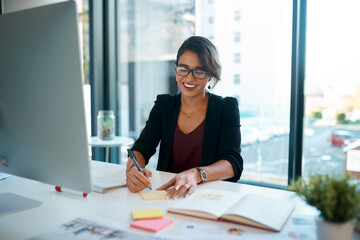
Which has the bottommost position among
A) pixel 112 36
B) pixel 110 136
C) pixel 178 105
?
pixel 110 136

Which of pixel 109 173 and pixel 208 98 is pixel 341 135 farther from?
pixel 109 173

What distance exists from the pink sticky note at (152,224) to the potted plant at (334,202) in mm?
367

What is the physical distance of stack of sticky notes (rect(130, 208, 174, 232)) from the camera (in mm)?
833

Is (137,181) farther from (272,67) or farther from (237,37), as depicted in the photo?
(237,37)

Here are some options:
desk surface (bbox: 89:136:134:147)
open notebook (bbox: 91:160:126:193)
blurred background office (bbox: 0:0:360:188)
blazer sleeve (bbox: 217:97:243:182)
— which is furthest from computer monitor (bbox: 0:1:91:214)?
blurred background office (bbox: 0:0:360:188)

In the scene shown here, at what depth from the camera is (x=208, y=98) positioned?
182 cm

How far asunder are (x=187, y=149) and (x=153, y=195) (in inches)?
26.0

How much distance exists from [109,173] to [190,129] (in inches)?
21.4

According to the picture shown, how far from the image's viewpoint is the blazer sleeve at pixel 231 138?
1526 mm

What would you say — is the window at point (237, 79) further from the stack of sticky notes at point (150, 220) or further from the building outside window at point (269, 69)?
the stack of sticky notes at point (150, 220)

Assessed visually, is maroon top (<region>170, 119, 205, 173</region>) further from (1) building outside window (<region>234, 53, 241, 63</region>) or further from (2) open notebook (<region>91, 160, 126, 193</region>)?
(1) building outside window (<region>234, 53, 241, 63</region>)

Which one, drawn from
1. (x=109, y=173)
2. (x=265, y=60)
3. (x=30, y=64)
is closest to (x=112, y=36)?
(x=265, y=60)

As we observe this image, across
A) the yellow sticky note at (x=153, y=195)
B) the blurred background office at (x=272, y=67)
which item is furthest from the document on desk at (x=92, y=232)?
the blurred background office at (x=272, y=67)

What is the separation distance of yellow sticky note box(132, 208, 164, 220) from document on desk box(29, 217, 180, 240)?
0.18 ft
